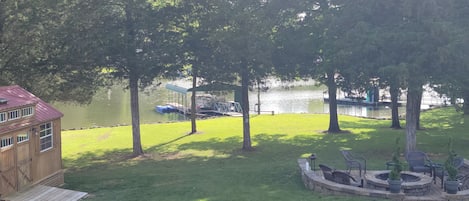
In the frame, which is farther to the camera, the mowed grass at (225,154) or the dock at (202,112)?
the dock at (202,112)

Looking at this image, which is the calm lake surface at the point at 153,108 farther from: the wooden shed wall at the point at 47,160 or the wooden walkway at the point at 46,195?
the wooden walkway at the point at 46,195

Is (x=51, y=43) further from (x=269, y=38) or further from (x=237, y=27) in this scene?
(x=269, y=38)

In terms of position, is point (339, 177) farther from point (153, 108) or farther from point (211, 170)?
point (153, 108)

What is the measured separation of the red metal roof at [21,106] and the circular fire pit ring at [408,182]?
894 cm

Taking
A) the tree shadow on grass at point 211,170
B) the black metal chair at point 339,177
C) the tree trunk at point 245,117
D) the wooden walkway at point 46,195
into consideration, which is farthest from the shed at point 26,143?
the tree trunk at point 245,117

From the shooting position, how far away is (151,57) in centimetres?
1800

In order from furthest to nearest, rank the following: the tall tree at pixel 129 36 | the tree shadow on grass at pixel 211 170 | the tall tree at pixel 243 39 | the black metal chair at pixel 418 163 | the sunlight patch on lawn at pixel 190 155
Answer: the sunlight patch on lawn at pixel 190 155 < the tall tree at pixel 243 39 < the tall tree at pixel 129 36 < the black metal chair at pixel 418 163 < the tree shadow on grass at pixel 211 170

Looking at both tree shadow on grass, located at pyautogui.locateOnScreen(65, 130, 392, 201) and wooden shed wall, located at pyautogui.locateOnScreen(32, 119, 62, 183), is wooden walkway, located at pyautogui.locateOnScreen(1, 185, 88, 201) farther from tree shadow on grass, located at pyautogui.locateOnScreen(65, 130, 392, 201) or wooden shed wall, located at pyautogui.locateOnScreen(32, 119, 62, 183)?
tree shadow on grass, located at pyautogui.locateOnScreen(65, 130, 392, 201)

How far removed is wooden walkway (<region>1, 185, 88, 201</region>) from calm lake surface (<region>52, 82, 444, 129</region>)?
1883 cm

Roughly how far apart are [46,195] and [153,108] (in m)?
36.8

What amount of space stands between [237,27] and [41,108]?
7696 millimetres

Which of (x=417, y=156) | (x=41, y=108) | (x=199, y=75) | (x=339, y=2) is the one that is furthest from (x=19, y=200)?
(x=339, y=2)

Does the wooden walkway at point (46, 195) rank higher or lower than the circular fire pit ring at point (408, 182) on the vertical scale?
lower

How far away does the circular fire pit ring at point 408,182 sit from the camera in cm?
1106
